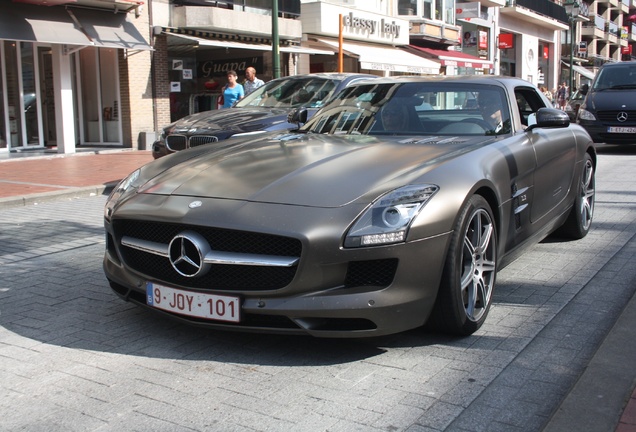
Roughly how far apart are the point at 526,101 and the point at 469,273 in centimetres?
A: 242

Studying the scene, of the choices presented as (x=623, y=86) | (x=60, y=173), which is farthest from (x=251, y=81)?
(x=623, y=86)

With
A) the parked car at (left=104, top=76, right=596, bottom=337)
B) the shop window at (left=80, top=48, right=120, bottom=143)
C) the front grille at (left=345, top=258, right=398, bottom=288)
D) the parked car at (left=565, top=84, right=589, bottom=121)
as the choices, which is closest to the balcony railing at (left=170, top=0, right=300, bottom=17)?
the shop window at (left=80, top=48, right=120, bottom=143)

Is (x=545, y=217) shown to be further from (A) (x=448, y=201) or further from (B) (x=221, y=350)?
(B) (x=221, y=350)

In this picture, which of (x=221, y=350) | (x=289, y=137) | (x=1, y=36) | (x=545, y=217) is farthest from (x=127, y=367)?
(x=1, y=36)

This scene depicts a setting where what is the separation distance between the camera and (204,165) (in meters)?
4.34

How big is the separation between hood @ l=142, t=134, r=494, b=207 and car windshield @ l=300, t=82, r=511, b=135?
24 centimetres

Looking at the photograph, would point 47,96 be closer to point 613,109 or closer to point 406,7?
point 613,109

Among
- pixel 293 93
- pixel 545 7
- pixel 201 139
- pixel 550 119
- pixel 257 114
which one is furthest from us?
pixel 545 7

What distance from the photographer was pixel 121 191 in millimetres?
4441

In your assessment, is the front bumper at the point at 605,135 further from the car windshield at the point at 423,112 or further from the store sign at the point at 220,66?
the car windshield at the point at 423,112

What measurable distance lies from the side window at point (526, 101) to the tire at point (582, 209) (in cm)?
77

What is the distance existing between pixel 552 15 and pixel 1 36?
4328cm

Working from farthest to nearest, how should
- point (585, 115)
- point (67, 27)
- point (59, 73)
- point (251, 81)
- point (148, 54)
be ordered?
point (148, 54), point (59, 73), point (67, 27), point (585, 115), point (251, 81)

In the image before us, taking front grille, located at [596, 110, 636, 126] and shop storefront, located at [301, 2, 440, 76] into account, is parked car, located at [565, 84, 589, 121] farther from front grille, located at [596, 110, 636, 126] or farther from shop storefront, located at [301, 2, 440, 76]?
shop storefront, located at [301, 2, 440, 76]
